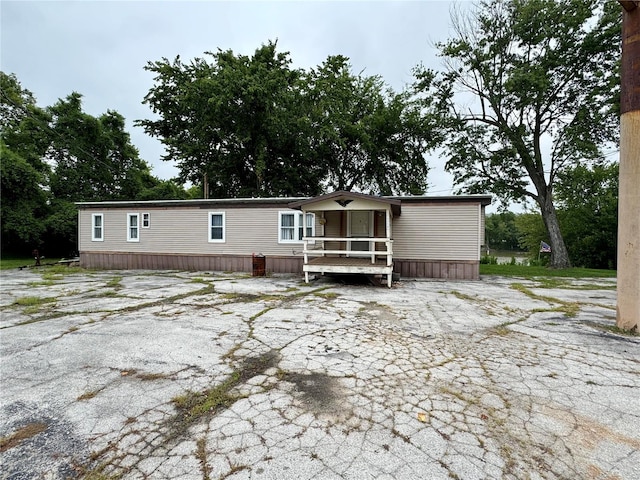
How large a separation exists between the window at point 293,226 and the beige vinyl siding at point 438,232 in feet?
9.94

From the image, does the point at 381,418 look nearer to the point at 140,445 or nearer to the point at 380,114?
the point at 140,445

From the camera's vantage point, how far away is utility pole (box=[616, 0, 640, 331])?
13.7 feet

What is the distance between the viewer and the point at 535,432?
6.95ft

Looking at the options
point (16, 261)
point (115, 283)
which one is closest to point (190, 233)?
point (115, 283)

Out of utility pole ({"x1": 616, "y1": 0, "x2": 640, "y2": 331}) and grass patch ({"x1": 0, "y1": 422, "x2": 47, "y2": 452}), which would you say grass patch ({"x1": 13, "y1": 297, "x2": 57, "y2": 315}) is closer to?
grass patch ({"x1": 0, "y1": 422, "x2": 47, "y2": 452})

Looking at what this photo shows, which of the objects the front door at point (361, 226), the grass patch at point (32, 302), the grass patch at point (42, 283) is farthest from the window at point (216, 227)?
the grass patch at point (32, 302)

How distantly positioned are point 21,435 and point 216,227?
1019 cm

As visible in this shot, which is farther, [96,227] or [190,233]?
[96,227]

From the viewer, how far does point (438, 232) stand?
10.1 m

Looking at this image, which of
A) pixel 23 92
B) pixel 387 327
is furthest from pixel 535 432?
pixel 23 92

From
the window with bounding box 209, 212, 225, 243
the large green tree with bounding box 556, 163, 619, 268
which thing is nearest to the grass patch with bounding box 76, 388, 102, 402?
the window with bounding box 209, 212, 225, 243

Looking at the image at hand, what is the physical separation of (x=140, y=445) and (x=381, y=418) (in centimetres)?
166

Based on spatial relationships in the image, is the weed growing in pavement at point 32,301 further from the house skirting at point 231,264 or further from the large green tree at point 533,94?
the large green tree at point 533,94

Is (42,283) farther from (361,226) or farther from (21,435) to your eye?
(361,226)
